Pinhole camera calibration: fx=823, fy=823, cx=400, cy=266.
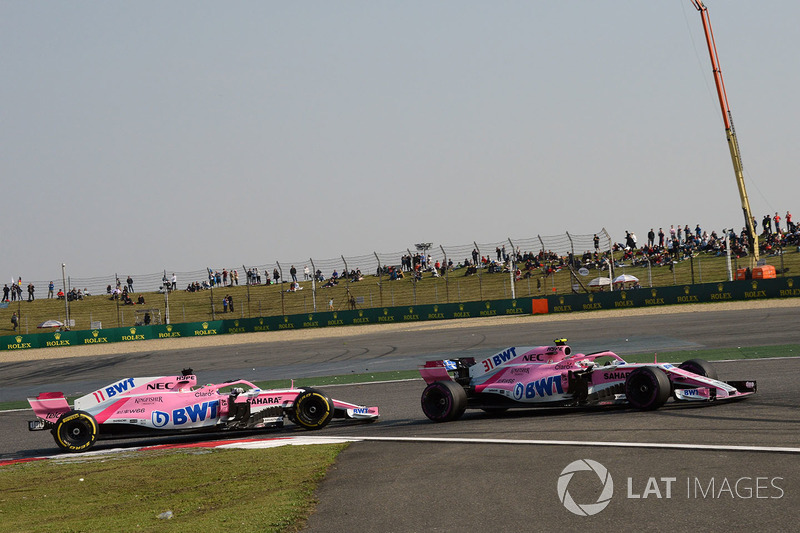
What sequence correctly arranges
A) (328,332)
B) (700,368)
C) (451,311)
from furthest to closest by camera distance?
(451,311)
(328,332)
(700,368)

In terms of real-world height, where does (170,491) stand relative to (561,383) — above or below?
below

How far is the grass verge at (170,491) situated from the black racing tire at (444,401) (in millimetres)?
2621

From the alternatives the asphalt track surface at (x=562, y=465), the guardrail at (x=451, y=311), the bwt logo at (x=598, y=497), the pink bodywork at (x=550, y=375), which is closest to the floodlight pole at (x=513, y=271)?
the guardrail at (x=451, y=311)

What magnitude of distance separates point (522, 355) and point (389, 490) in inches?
248

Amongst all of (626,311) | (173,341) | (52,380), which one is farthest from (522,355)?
(173,341)

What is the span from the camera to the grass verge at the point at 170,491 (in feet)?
25.1

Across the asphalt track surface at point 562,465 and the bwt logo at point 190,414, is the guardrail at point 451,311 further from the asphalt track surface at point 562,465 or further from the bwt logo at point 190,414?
the bwt logo at point 190,414

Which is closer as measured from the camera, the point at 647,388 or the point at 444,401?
the point at 647,388

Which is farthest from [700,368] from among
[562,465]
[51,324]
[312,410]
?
[51,324]

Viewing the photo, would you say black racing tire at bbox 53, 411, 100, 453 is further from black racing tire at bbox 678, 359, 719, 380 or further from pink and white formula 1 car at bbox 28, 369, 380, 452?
black racing tire at bbox 678, 359, 719, 380

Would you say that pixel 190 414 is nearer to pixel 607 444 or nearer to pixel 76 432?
pixel 76 432

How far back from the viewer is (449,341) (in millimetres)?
32781

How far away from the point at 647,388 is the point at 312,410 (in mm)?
5480

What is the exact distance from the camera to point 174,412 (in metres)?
14.0
